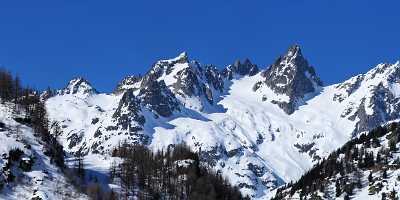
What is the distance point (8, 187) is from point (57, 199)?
37.9 ft

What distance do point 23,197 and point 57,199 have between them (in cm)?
811

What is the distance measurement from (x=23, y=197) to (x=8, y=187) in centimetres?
560

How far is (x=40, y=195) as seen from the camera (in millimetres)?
196875

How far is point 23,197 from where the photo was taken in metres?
196

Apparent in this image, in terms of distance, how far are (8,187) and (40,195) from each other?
8114 mm

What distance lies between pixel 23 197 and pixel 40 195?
3865 mm

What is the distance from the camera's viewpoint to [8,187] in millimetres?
198750

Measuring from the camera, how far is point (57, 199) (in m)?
199
